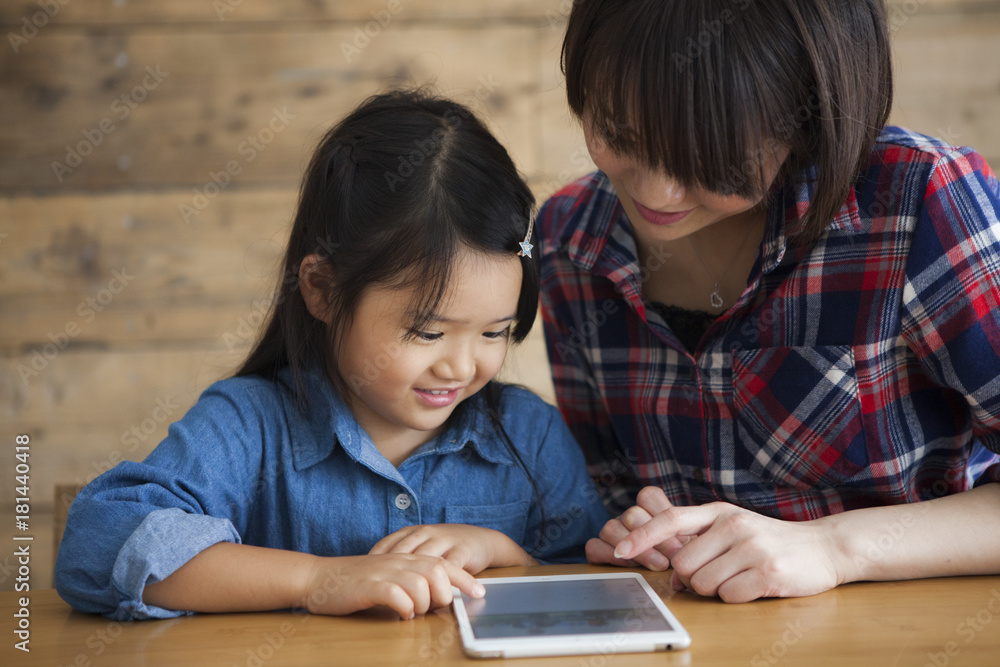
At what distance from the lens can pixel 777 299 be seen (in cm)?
101

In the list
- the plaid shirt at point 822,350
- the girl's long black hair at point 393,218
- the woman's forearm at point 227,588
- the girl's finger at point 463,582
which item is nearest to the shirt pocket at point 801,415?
the plaid shirt at point 822,350

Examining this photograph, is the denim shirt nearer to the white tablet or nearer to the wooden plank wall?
the white tablet

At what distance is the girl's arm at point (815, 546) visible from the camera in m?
0.79

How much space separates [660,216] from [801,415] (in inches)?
12.1

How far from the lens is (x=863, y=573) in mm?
826

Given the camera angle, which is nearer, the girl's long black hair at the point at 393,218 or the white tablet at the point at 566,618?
the white tablet at the point at 566,618

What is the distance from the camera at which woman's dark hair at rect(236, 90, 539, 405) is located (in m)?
0.96

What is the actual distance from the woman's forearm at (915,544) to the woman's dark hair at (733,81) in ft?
1.12

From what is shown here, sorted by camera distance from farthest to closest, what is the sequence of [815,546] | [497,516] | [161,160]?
[161,160], [497,516], [815,546]

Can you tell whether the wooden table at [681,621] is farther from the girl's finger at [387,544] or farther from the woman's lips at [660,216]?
the woman's lips at [660,216]

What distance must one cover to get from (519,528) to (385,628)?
38cm

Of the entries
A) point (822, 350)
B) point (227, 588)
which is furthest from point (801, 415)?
point (227, 588)

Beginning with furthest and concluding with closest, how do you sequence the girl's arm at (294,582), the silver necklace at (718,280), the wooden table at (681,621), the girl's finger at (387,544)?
the silver necklace at (718,280)
the girl's finger at (387,544)
the girl's arm at (294,582)
the wooden table at (681,621)

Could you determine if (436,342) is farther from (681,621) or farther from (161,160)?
(161,160)
